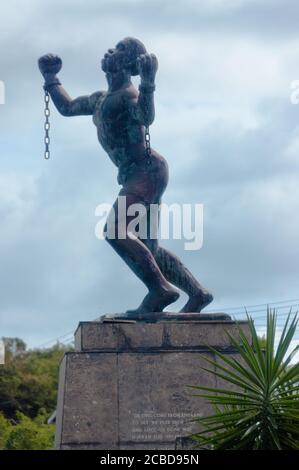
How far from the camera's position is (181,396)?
16.3 metres

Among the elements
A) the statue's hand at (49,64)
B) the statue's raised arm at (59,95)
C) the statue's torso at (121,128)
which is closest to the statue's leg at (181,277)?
the statue's torso at (121,128)

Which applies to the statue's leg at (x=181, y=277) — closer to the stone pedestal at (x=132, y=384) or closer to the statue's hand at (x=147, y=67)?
the stone pedestal at (x=132, y=384)

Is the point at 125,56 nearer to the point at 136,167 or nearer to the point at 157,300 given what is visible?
the point at 136,167

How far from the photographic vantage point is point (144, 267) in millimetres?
17078

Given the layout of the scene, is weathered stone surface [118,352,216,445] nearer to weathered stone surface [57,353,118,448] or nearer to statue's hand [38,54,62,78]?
weathered stone surface [57,353,118,448]

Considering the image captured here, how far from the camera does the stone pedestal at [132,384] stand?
1598cm

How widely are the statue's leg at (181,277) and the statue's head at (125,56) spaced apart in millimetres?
1948

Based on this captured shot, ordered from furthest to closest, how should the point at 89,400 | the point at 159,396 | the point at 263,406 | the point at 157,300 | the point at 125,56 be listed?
the point at 125,56
the point at 157,300
the point at 159,396
the point at 89,400
the point at 263,406

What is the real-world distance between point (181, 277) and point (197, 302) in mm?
360

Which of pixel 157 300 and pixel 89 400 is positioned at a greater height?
pixel 157 300

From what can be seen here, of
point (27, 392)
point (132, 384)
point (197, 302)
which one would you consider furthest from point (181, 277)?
point (27, 392)

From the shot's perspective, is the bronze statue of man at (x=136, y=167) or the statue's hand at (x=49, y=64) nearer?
the bronze statue of man at (x=136, y=167)
